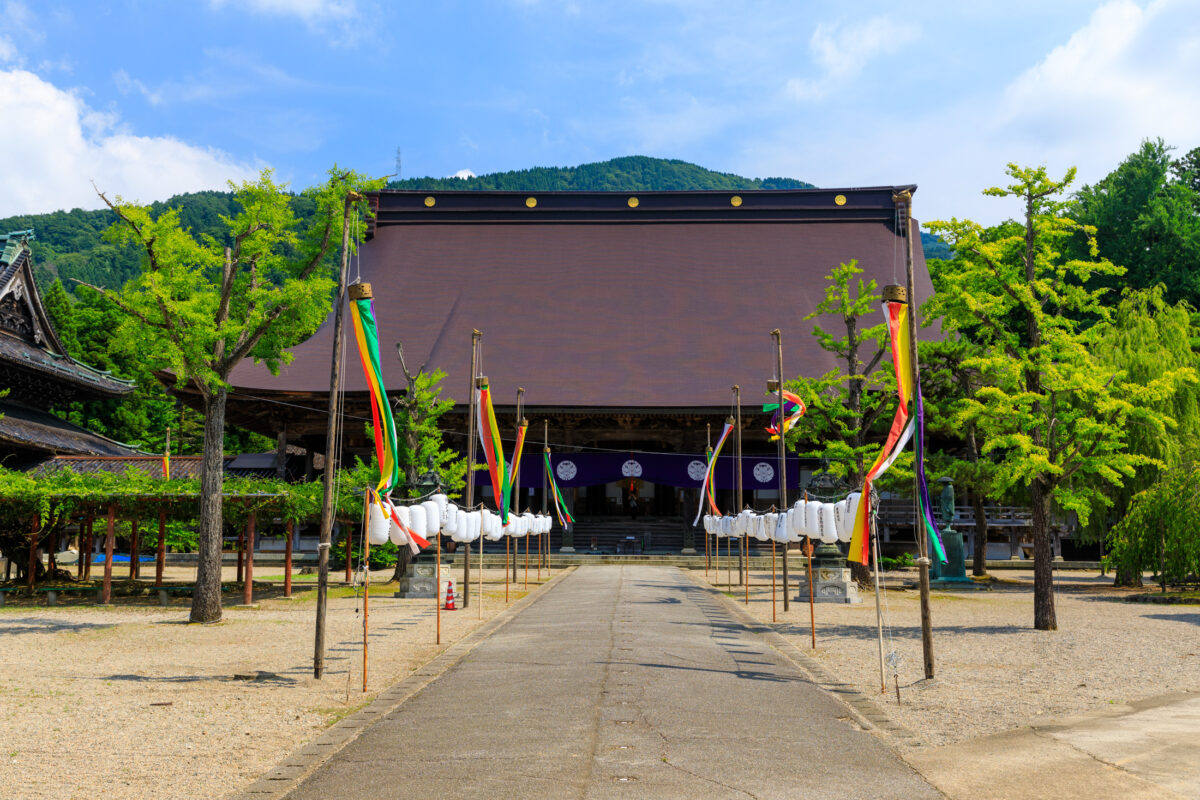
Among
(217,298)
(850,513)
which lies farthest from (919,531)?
(217,298)

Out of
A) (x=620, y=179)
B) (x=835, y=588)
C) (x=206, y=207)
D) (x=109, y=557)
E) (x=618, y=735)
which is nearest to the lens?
(x=618, y=735)

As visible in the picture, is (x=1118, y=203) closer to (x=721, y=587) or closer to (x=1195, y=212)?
(x=1195, y=212)

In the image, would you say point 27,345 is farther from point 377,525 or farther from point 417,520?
point 377,525

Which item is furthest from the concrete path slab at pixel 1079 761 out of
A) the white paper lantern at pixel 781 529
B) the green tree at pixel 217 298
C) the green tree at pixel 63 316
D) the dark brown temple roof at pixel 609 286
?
the green tree at pixel 63 316

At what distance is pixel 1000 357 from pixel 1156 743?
999cm

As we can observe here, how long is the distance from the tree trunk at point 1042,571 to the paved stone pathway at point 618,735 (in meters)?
5.93

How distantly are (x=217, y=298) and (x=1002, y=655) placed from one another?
1424 cm

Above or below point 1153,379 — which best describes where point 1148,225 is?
above

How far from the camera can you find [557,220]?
48125mm

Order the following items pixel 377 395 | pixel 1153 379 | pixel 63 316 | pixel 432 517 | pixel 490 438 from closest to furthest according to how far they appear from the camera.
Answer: pixel 377 395, pixel 432 517, pixel 490 438, pixel 1153 379, pixel 63 316

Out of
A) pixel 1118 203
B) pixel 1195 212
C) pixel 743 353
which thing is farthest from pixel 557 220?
pixel 1195 212

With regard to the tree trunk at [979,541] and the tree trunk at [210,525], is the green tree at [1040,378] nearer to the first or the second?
the tree trunk at [979,541]

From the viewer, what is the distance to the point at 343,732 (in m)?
7.61

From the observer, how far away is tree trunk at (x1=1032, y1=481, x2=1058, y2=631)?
15445 mm
